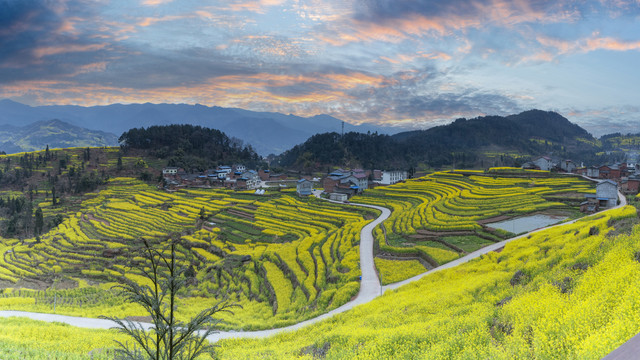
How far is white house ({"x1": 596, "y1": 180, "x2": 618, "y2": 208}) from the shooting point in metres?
37.7

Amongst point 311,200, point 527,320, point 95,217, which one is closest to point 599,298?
point 527,320

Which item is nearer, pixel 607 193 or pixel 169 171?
pixel 607 193

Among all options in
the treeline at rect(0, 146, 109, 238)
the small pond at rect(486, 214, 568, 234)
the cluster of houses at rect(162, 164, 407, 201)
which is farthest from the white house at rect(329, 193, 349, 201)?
the treeline at rect(0, 146, 109, 238)

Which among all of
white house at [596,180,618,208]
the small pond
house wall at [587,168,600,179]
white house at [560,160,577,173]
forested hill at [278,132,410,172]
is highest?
forested hill at [278,132,410,172]

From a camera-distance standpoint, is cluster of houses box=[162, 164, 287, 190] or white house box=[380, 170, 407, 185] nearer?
cluster of houses box=[162, 164, 287, 190]

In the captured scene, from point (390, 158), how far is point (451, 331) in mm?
135065

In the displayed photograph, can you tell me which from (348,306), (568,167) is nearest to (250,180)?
(348,306)

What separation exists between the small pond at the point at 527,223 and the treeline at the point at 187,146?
102m

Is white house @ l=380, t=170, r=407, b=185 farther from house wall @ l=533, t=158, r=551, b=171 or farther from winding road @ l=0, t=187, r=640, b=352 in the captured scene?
winding road @ l=0, t=187, r=640, b=352

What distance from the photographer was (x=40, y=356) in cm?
1041

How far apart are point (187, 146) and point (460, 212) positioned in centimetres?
11568

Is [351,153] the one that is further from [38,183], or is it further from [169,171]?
[38,183]

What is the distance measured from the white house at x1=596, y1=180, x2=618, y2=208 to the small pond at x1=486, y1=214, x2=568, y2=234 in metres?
A: 8.55

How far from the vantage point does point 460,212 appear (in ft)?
129
